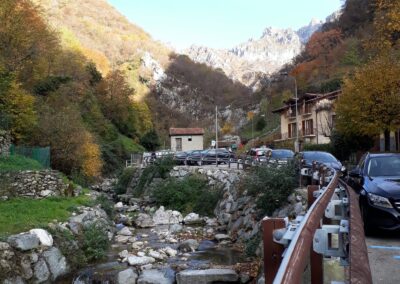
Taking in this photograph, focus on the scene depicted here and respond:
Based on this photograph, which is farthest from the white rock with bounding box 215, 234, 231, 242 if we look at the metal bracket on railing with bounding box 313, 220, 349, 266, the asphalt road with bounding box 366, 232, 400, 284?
the metal bracket on railing with bounding box 313, 220, 349, 266

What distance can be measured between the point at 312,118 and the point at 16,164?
44110 millimetres

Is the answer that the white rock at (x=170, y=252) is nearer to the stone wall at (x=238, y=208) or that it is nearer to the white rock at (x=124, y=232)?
the stone wall at (x=238, y=208)

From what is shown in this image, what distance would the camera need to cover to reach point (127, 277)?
12727mm

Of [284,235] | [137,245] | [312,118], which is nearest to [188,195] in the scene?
[137,245]

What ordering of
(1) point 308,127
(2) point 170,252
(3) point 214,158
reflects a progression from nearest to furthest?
1. (2) point 170,252
2. (3) point 214,158
3. (1) point 308,127

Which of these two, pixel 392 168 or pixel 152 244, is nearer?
pixel 392 168

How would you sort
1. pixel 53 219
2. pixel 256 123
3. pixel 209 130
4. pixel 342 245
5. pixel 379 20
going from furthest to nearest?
1. pixel 209 130
2. pixel 256 123
3. pixel 379 20
4. pixel 53 219
5. pixel 342 245

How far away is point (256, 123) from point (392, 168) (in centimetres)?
8773

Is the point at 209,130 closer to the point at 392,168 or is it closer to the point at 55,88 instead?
the point at 55,88

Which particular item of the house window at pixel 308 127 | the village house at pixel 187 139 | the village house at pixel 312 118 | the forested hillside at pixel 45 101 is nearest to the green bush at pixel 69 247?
the forested hillside at pixel 45 101

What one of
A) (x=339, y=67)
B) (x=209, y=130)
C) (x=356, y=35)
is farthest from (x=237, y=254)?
(x=209, y=130)

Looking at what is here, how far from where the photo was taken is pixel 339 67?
77.3 m

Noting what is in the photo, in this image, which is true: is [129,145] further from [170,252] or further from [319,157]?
[170,252]

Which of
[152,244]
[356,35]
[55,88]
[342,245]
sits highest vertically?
[356,35]
